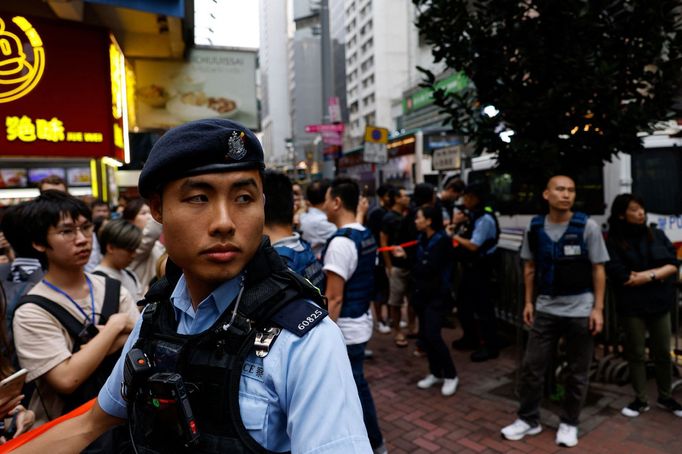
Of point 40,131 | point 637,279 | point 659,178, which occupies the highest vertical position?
point 40,131

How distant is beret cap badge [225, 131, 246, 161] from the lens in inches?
44.4

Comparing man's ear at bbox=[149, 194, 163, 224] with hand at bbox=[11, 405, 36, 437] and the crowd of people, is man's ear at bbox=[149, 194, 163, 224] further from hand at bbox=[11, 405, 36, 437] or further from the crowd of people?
hand at bbox=[11, 405, 36, 437]

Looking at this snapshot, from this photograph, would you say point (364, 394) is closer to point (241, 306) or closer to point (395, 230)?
point (241, 306)

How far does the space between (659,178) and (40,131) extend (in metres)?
9.02

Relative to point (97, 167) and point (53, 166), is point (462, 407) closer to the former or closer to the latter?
point (97, 167)

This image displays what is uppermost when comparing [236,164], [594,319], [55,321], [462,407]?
[236,164]

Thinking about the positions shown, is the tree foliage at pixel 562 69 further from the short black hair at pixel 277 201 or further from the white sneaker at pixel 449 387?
the short black hair at pixel 277 201

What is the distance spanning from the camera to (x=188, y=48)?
36.9 feet

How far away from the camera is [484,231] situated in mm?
5871

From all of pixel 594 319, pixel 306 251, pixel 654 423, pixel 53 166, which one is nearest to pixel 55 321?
pixel 306 251

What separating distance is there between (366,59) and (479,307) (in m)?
70.5

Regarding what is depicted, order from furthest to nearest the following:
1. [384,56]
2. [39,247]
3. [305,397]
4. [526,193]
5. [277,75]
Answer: [277,75], [384,56], [526,193], [39,247], [305,397]

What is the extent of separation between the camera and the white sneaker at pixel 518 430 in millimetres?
3916

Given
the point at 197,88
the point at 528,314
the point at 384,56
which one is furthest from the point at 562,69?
the point at 384,56
